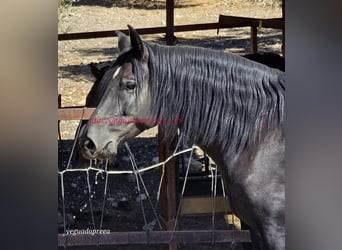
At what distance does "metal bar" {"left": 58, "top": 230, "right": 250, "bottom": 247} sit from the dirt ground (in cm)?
3

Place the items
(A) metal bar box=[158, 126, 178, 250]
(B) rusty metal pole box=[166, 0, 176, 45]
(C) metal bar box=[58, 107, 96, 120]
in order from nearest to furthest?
(C) metal bar box=[58, 107, 96, 120], (B) rusty metal pole box=[166, 0, 176, 45], (A) metal bar box=[158, 126, 178, 250]

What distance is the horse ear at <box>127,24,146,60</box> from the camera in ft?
13.4

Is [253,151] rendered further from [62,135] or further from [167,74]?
[62,135]

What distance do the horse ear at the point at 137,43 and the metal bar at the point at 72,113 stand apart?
0.35 metres

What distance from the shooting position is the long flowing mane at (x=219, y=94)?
4.20 meters

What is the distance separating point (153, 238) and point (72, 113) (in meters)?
0.69

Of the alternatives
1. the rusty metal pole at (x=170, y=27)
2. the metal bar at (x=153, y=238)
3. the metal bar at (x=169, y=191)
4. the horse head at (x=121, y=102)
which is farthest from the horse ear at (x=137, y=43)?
the metal bar at (x=153, y=238)

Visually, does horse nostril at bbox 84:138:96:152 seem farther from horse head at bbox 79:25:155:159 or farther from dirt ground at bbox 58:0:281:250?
dirt ground at bbox 58:0:281:250

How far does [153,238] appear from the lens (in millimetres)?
4492

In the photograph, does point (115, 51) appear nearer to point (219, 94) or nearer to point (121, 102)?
point (121, 102)

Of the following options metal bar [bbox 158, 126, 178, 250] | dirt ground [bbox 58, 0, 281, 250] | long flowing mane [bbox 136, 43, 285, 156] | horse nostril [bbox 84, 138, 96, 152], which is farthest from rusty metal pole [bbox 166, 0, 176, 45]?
horse nostril [bbox 84, 138, 96, 152]

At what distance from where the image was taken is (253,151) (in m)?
4.25
